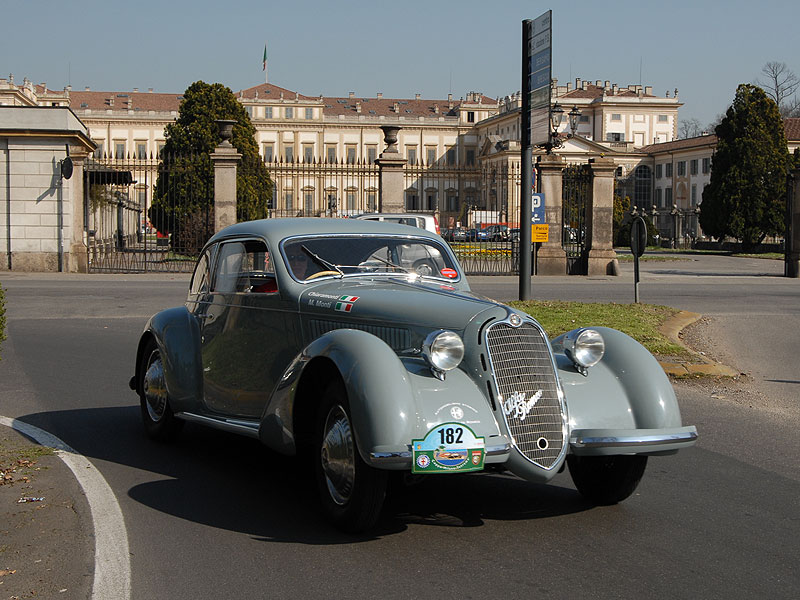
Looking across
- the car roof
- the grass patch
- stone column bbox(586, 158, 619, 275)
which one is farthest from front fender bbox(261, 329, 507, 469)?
stone column bbox(586, 158, 619, 275)

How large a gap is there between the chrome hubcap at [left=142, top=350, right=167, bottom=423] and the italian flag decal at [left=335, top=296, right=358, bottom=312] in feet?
7.45

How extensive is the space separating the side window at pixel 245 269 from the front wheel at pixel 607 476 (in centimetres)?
227

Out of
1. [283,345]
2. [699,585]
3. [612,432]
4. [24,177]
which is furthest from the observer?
[24,177]

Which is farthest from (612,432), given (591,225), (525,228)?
(591,225)

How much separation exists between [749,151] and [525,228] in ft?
160

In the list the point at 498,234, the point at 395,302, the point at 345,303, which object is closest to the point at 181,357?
the point at 345,303

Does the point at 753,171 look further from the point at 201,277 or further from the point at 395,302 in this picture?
the point at 395,302

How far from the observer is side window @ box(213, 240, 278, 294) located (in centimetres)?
656

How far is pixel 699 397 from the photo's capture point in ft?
31.9

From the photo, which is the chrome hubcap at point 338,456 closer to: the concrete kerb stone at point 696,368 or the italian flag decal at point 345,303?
the italian flag decal at point 345,303

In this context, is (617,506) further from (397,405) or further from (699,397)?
(699,397)

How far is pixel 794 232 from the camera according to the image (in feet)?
100

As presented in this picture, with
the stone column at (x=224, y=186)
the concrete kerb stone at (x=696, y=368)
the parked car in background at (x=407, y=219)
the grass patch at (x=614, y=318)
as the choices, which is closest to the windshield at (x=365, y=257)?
the concrete kerb stone at (x=696, y=368)

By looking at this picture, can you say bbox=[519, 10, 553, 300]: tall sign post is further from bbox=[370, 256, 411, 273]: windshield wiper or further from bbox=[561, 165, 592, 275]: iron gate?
bbox=[561, 165, 592, 275]: iron gate
